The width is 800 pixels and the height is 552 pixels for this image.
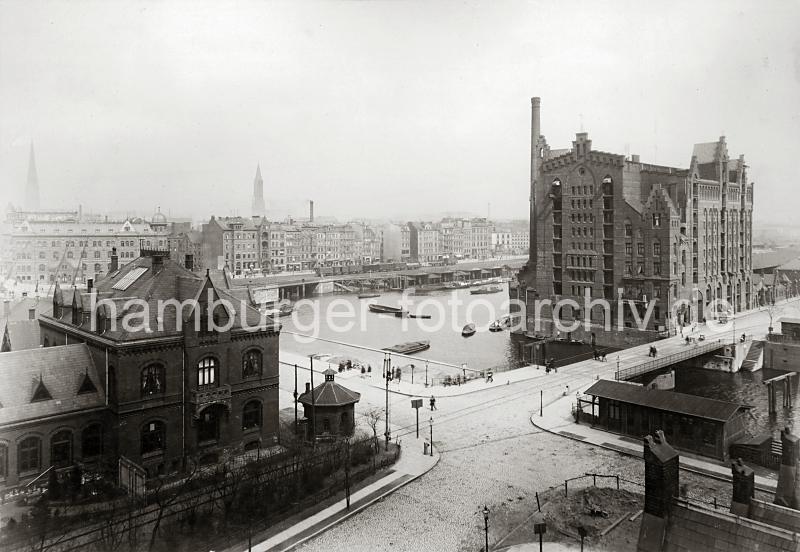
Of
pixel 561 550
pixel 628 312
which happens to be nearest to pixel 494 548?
pixel 561 550

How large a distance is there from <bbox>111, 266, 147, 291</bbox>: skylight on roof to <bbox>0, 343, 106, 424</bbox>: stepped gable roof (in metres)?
4.77

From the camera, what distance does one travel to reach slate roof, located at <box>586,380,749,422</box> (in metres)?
42.1

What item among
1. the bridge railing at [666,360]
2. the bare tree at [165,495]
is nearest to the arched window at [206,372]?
the bare tree at [165,495]

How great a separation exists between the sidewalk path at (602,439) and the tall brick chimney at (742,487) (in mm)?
12650

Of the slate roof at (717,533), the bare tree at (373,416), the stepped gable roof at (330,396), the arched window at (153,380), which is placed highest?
the arched window at (153,380)

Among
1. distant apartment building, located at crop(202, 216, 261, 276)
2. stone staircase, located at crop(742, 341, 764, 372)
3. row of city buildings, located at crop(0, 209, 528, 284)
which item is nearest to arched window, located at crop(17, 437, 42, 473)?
row of city buildings, located at crop(0, 209, 528, 284)

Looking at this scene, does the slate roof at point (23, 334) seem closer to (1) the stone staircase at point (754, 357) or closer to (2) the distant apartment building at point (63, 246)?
(2) the distant apartment building at point (63, 246)

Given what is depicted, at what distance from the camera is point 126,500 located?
31359 millimetres

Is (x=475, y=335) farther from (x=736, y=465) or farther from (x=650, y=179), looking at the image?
(x=736, y=465)

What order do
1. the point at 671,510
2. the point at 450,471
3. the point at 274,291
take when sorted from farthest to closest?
the point at 274,291 < the point at 450,471 < the point at 671,510

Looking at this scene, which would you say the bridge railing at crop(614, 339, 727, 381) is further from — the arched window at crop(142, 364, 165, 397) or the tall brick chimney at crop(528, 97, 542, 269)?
the arched window at crop(142, 364, 165, 397)

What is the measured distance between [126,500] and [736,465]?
91.5 feet

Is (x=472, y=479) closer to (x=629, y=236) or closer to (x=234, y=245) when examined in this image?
(x=629, y=236)

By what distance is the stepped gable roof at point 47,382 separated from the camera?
33.0 m
